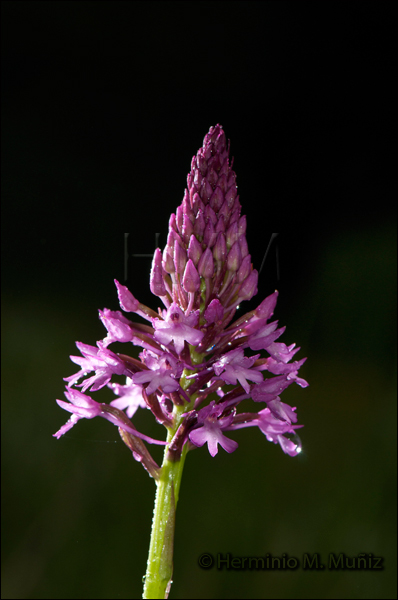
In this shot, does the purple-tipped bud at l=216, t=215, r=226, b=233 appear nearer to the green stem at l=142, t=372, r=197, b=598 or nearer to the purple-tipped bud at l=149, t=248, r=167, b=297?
the purple-tipped bud at l=149, t=248, r=167, b=297

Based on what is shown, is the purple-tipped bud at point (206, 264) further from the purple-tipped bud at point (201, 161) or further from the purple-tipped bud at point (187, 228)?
the purple-tipped bud at point (201, 161)

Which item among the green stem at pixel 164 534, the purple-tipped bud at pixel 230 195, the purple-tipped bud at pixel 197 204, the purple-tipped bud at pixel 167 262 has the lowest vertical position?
the green stem at pixel 164 534

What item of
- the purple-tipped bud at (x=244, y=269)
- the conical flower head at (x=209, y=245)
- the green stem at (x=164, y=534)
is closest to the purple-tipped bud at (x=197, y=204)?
the conical flower head at (x=209, y=245)

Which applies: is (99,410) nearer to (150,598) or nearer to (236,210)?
(150,598)

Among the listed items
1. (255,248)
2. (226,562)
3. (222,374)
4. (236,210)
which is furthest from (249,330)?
(226,562)

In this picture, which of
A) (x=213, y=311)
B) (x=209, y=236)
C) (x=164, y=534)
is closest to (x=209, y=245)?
(x=209, y=236)

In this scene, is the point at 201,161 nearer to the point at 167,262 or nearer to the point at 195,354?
the point at 167,262

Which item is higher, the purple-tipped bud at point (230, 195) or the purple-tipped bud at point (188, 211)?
the purple-tipped bud at point (230, 195)
